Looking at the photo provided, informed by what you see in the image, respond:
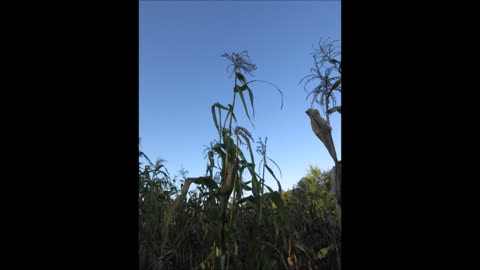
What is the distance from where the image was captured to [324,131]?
3.54ft

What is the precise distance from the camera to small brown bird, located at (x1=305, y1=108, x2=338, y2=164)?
1.08m

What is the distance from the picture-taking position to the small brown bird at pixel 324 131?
1.08 metres
